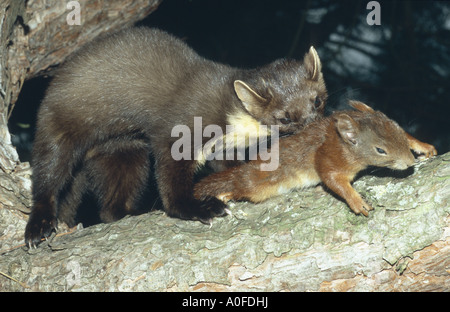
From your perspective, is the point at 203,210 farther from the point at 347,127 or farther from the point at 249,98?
the point at 347,127

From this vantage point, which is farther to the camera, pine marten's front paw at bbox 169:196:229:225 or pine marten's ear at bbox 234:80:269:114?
pine marten's ear at bbox 234:80:269:114

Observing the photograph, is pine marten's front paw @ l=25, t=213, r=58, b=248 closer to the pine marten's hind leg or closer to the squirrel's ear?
the pine marten's hind leg

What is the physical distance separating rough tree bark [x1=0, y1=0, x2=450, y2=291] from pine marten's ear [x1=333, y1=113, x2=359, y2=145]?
306mm

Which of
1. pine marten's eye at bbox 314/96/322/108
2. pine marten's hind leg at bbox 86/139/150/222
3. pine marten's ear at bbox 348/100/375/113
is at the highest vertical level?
pine marten's ear at bbox 348/100/375/113

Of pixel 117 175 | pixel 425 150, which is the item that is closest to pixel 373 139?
pixel 425 150

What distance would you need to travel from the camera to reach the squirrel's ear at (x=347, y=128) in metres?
3.36

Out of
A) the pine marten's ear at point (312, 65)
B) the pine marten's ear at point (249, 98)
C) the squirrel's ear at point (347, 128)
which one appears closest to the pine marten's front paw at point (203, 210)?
the pine marten's ear at point (249, 98)

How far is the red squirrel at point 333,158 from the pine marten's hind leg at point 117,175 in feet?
3.42

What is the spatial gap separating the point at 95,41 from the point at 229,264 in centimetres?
234

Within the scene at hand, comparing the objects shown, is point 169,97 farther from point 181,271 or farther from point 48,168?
point 181,271

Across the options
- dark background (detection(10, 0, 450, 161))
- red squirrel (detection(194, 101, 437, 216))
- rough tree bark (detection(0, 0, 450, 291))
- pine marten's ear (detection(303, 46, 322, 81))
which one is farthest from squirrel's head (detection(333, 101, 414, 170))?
dark background (detection(10, 0, 450, 161))

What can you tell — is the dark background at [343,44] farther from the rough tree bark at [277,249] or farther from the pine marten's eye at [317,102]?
the rough tree bark at [277,249]

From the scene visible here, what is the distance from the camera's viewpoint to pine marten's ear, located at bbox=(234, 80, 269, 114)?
3.81m

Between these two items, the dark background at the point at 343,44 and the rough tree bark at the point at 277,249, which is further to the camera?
the dark background at the point at 343,44
